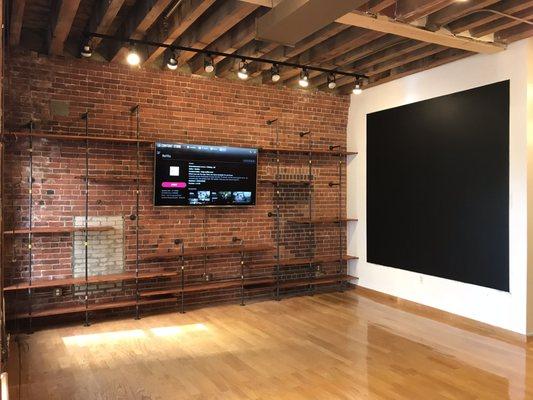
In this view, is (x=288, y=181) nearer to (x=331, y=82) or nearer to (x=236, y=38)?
(x=331, y=82)

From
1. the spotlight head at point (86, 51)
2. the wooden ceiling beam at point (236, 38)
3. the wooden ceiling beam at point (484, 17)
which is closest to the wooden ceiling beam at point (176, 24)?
the wooden ceiling beam at point (236, 38)

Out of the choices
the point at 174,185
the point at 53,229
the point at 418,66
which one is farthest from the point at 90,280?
the point at 418,66

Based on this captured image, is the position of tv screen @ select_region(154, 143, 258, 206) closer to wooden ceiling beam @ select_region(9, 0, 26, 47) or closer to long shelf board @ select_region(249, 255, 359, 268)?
long shelf board @ select_region(249, 255, 359, 268)

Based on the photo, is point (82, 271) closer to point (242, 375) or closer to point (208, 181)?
point (208, 181)

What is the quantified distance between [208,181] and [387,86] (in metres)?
2.88

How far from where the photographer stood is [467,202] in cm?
542

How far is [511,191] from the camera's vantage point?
4965 millimetres

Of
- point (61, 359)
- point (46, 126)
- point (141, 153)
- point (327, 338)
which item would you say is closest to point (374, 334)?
point (327, 338)

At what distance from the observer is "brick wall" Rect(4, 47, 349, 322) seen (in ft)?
17.2

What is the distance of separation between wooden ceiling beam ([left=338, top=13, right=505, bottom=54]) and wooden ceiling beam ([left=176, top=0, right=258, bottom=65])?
90 centimetres

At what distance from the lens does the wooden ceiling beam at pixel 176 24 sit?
4.16 metres

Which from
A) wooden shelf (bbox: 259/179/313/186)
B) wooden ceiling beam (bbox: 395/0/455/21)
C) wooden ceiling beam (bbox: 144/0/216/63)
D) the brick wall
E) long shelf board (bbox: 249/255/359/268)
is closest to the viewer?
wooden ceiling beam (bbox: 395/0/455/21)

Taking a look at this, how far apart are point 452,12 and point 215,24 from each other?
2196mm

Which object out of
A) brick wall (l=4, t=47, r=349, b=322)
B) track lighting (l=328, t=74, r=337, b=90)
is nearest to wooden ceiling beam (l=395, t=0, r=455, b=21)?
track lighting (l=328, t=74, r=337, b=90)
